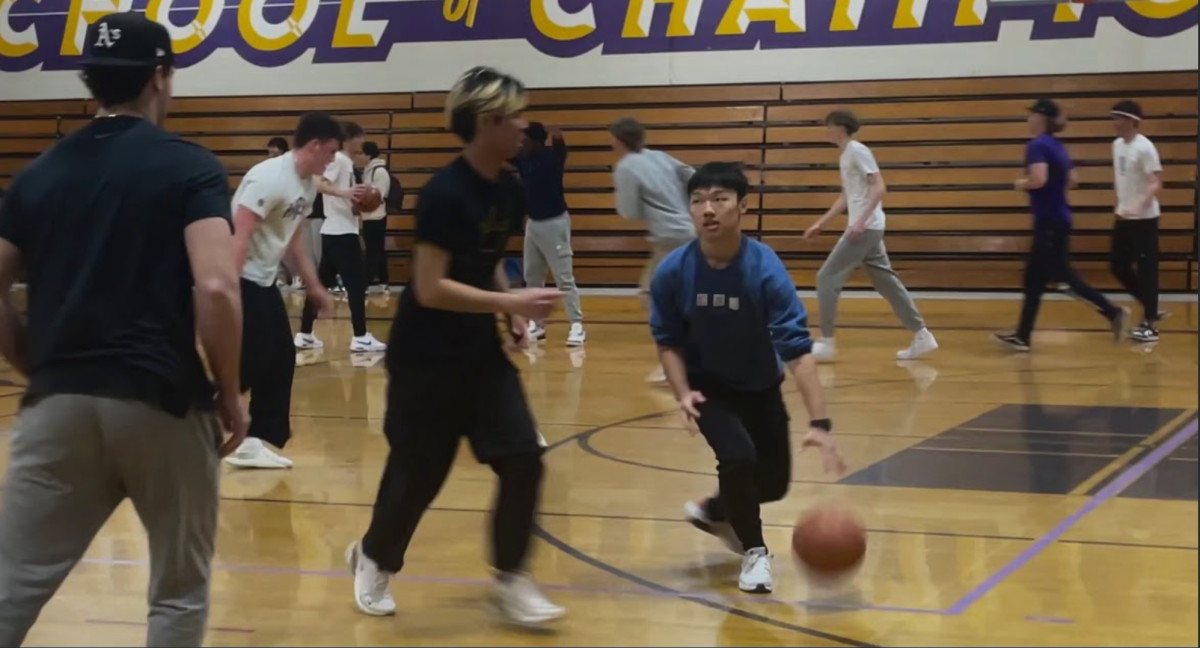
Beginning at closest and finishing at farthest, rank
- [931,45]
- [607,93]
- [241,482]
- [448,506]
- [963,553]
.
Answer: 1. [963,553]
2. [448,506]
3. [241,482]
4. [931,45]
5. [607,93]

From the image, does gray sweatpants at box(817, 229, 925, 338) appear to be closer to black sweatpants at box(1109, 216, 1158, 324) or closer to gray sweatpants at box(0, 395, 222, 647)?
black sweatpants at box(1109, 216, 1158, 324)

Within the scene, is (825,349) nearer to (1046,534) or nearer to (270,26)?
(1046,534)

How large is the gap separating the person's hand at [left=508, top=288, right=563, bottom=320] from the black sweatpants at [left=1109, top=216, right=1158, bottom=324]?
8.55m

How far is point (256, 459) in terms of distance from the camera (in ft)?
22.6

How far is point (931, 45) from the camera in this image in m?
14.9

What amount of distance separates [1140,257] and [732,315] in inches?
304

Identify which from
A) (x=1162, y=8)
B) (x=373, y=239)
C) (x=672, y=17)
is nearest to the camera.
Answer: (x=1162, y=8)

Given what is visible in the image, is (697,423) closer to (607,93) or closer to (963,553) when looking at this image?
(963,553)

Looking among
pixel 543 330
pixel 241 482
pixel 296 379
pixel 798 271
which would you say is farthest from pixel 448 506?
pixel 798 271

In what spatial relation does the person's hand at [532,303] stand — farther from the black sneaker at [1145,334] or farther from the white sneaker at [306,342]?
the black sneaker at [1145,334]

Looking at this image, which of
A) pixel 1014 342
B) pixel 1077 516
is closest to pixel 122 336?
pixel 1077 516

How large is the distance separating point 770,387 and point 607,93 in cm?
1155

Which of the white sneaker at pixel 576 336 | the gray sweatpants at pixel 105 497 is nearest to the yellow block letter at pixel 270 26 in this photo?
the white sneaker at pixel 576 336

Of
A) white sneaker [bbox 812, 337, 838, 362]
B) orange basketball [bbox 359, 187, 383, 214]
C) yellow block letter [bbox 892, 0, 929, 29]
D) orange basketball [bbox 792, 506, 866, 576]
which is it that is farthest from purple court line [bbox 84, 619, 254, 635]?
yellow block letter [bbox 892, 0, 929, 29]
